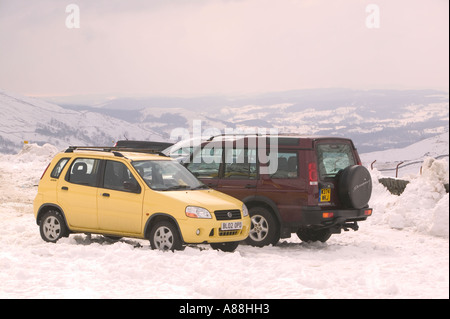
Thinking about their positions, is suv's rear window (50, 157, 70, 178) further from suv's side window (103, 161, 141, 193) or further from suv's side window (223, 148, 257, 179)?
suv's side window (223, 148, 257, 179)

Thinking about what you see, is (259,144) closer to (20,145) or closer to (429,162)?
(429,162)

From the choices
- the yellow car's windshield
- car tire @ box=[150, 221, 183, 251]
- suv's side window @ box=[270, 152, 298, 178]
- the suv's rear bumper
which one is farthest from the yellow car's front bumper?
suv's side window @ box=[270, 152, 298, 178]

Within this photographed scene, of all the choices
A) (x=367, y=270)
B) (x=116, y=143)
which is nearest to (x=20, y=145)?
(x=116, y=143)

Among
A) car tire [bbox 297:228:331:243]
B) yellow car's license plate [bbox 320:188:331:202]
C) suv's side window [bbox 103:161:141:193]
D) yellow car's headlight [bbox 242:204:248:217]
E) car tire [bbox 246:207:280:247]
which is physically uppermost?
suv's side window [bbox 103:161:141:193]

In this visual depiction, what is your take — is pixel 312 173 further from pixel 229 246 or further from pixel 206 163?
pixel 206 163

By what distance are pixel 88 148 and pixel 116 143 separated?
1392cm

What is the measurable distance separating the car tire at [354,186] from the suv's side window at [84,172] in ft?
13.9

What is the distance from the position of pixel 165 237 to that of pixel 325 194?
9.69 ft

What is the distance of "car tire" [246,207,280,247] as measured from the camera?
1262 centimetres

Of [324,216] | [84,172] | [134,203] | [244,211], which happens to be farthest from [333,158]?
[84,172]

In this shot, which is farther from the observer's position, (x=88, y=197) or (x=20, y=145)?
(x=20, y=145)

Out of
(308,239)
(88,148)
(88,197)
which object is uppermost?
(88,148)

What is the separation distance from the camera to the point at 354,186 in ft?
41.0
